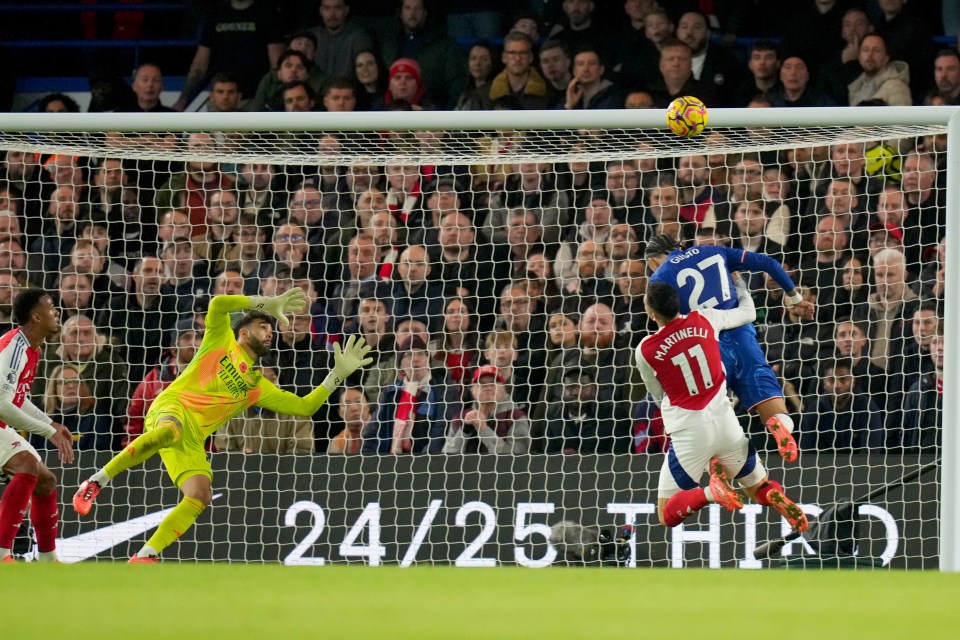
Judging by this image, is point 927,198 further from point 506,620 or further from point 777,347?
point 506,620

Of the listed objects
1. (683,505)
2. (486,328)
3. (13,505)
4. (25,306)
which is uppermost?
(25,306)

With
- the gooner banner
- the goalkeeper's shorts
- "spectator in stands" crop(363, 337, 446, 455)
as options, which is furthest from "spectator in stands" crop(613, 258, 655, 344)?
the goalkeeper's shorts

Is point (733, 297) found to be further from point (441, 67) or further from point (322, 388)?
point (441, 67)

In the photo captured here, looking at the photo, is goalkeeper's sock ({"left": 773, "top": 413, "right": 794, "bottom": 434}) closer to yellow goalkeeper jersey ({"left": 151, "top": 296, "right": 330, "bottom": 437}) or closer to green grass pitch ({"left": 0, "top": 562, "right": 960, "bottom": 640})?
green grass pitch ({"left": 0, "top": 562, "right": 960, "bottom": 640})

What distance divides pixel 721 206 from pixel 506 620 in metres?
6.24

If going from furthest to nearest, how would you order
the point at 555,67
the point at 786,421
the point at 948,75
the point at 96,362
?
the point at 555,67, the point at 948,75, the point at 96,362, the point at 786,421

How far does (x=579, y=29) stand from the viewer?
36.3ft

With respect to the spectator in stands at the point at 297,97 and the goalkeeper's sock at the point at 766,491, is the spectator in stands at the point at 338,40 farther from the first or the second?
the goalkeeper's sock at the point at 766,491

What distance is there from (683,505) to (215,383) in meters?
2.89

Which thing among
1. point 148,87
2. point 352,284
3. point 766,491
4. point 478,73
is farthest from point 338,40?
point 766,491

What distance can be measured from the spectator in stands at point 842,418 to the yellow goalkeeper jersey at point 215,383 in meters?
3.10

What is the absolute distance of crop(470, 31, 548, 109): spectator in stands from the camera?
10.4 meters

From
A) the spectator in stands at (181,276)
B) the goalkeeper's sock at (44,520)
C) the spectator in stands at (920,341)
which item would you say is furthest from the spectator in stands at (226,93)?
the spectator in stands at (920,341)

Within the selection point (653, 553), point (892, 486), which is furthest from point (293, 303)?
point (892, 486)
